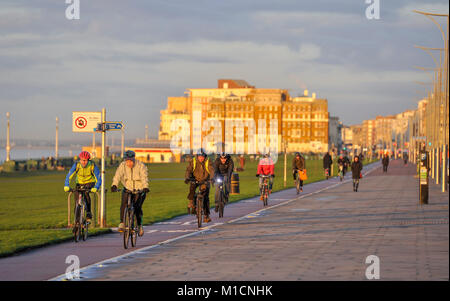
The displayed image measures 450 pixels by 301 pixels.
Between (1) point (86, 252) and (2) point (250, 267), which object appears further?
(1) point (86, 252)

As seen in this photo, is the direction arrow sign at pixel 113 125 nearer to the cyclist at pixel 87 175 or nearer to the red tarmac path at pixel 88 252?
the red tarmac path at pixel 88 252

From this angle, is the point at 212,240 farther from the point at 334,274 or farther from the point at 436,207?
the point at 436,207

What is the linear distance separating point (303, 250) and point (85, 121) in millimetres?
6978

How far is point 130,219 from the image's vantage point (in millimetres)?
15555

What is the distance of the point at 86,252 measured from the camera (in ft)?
48.9

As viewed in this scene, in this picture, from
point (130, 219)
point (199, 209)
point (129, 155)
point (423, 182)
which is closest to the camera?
point (130, 219)

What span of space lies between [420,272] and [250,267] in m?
2.36

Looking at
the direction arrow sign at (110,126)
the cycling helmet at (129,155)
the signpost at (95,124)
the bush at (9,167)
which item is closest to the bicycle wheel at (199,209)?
the signpost at (95,124)

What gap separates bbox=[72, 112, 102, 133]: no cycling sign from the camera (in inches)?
774

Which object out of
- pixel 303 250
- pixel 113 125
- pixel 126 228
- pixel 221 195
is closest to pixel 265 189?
pixel 221 195

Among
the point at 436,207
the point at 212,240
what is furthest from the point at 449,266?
the point at 436,207

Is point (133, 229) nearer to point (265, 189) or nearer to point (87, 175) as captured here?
point (87, 175)

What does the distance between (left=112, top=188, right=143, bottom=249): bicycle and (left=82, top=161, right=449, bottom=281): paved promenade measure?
54 cm

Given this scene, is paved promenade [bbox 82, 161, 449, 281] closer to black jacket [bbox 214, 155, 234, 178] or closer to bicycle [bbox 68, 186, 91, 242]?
black jacket [bbox 214, 155, 234, 178]
